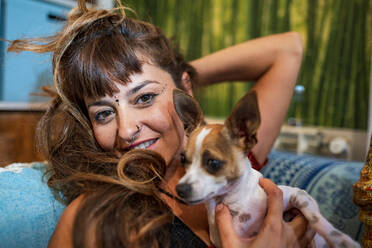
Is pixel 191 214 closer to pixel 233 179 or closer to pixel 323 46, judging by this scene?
pixel 233 179

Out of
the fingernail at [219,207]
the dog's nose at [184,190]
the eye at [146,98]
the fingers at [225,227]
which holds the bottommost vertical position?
the fingers at [225,227]

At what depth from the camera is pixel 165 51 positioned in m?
1.19

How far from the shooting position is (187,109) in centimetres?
88

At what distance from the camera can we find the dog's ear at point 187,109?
0.84 metres

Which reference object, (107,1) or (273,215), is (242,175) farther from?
(107,1)

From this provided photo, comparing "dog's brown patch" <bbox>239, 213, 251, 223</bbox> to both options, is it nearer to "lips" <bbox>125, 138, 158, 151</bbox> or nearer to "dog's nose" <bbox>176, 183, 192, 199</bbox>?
"dog's nose" <bbox>176, 183, 192, 199</bbox>

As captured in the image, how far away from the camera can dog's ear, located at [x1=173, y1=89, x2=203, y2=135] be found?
837 mm

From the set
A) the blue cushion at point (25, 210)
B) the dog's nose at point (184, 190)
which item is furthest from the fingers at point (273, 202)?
the blue cushion at point (25, 210)

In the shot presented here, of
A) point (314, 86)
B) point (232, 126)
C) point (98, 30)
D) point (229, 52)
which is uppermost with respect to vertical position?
point (98, 30)

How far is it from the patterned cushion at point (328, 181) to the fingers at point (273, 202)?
1.65 feet

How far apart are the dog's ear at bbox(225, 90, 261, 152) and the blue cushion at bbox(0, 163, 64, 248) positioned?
659mm

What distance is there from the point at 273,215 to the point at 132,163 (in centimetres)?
47

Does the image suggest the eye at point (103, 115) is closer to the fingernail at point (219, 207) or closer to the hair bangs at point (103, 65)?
the hair bangs at point (103, 65)

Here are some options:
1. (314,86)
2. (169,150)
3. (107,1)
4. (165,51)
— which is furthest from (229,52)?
(314,86)
